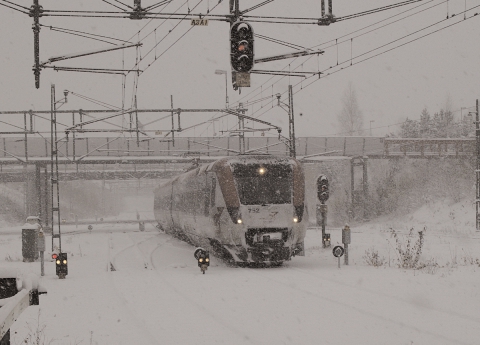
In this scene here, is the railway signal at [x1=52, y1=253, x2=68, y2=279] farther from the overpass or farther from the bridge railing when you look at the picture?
the bridge railing

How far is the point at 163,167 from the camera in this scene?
59656 millimetres

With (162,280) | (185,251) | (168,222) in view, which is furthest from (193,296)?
(168,222)

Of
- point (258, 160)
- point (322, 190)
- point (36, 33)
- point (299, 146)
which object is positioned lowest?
point (322, 190)

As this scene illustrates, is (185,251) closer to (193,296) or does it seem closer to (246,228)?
(246,228)

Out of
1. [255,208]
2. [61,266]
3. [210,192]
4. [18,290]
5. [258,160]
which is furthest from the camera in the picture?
[210,192]

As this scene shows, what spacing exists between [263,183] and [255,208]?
33.9 inches

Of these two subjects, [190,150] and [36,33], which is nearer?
[36,33]

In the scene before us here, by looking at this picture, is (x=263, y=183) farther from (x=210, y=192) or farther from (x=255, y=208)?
(x=210, y=192)

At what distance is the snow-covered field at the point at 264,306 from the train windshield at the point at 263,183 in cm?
196

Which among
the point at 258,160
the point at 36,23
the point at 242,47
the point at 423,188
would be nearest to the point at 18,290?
the point at 242,47

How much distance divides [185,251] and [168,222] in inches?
246

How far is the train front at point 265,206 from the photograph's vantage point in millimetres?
17438

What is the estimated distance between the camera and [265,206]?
17.7 metres

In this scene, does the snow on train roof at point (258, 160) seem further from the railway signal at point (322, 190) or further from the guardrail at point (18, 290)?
the guardrail at point (18, 290)
